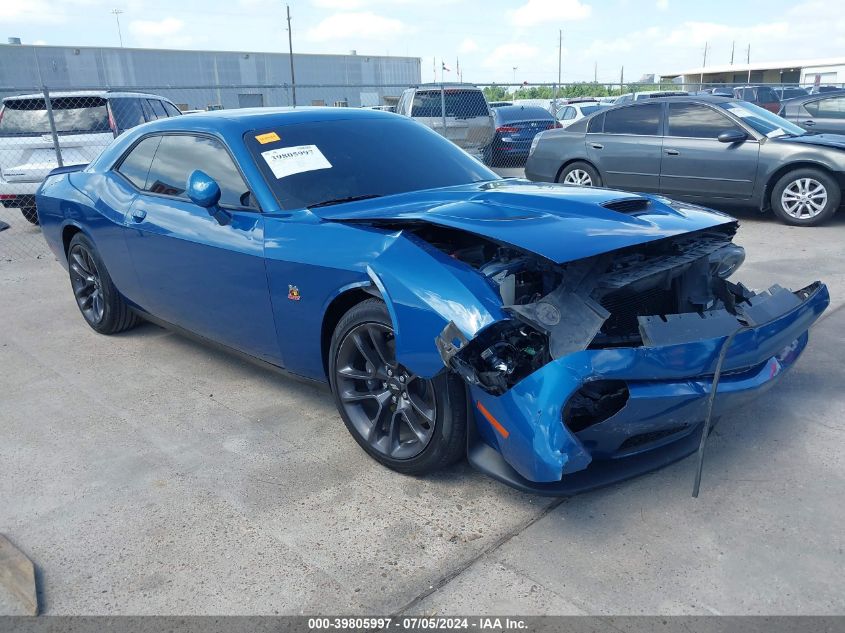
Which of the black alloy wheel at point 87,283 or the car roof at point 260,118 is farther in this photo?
the black alloy wheel at point 87,283

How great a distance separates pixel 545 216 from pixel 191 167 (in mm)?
2190

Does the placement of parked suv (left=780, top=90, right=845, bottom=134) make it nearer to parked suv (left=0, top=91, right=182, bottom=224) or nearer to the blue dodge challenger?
the blue dodge challenger

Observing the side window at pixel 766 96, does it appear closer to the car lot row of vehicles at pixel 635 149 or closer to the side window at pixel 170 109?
the car lot row of vehicles at pixel 635 149

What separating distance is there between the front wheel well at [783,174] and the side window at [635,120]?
154 centimetres

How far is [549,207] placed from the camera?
3.08 metres

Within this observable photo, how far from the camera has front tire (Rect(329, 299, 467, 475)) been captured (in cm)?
281

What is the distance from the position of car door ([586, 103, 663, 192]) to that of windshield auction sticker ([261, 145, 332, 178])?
635 cm

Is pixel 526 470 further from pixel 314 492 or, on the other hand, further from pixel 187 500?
pixel 187 500

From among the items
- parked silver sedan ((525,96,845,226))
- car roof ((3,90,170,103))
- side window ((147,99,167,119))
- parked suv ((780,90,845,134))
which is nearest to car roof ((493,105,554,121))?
parked suv ((780,90,845,134))

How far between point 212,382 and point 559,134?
7.13m

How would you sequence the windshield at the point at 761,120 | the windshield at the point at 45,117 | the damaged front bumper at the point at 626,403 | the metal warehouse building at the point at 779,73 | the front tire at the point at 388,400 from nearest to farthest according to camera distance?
1. the damaged front bumper at the point at 626,403
2. the front tire at the point at 388,400
3. the windshield at the point at 761,120
4. the windshield at the point at 45,117
5. the metal warehouse building at the point at 779,73

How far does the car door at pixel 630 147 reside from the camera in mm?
9016

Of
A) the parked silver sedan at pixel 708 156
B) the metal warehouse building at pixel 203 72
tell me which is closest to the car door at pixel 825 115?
the parked silver sedan at pixel 708 156

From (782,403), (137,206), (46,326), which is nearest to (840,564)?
(782,403)
